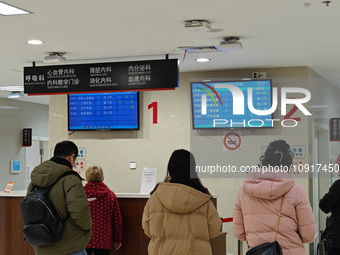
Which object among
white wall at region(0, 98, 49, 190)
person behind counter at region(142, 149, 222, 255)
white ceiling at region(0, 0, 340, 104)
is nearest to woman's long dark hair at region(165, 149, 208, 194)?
person behind counter at region(142, 149, 222, 255)

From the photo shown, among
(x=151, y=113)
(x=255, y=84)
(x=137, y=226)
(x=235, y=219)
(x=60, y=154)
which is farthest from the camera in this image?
(x=151, y=113)

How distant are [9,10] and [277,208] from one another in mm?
2611

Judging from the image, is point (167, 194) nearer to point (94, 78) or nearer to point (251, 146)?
point (94, 78)

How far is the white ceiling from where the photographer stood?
13.1 ft

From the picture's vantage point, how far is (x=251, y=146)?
22.0ft

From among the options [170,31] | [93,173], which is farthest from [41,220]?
[170,31]

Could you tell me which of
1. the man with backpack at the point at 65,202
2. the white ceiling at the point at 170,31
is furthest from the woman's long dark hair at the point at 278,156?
the man with backpack at the point at 65,202

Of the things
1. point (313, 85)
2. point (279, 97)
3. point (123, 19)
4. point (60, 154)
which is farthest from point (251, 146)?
point (60, 154)

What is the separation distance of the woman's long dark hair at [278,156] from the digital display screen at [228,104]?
293cm

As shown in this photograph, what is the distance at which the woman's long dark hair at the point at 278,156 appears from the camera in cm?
342

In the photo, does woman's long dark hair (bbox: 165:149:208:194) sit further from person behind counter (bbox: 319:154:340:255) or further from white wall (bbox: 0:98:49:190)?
white wall (bbox: 0:98:49:190)

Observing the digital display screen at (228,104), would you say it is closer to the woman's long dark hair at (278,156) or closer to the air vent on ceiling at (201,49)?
the air vent on ceiling at (201,49)

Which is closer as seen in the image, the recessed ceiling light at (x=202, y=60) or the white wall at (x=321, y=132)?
the recessed ceiling light at (x=202, y=60)

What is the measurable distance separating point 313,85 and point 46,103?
6.01m
